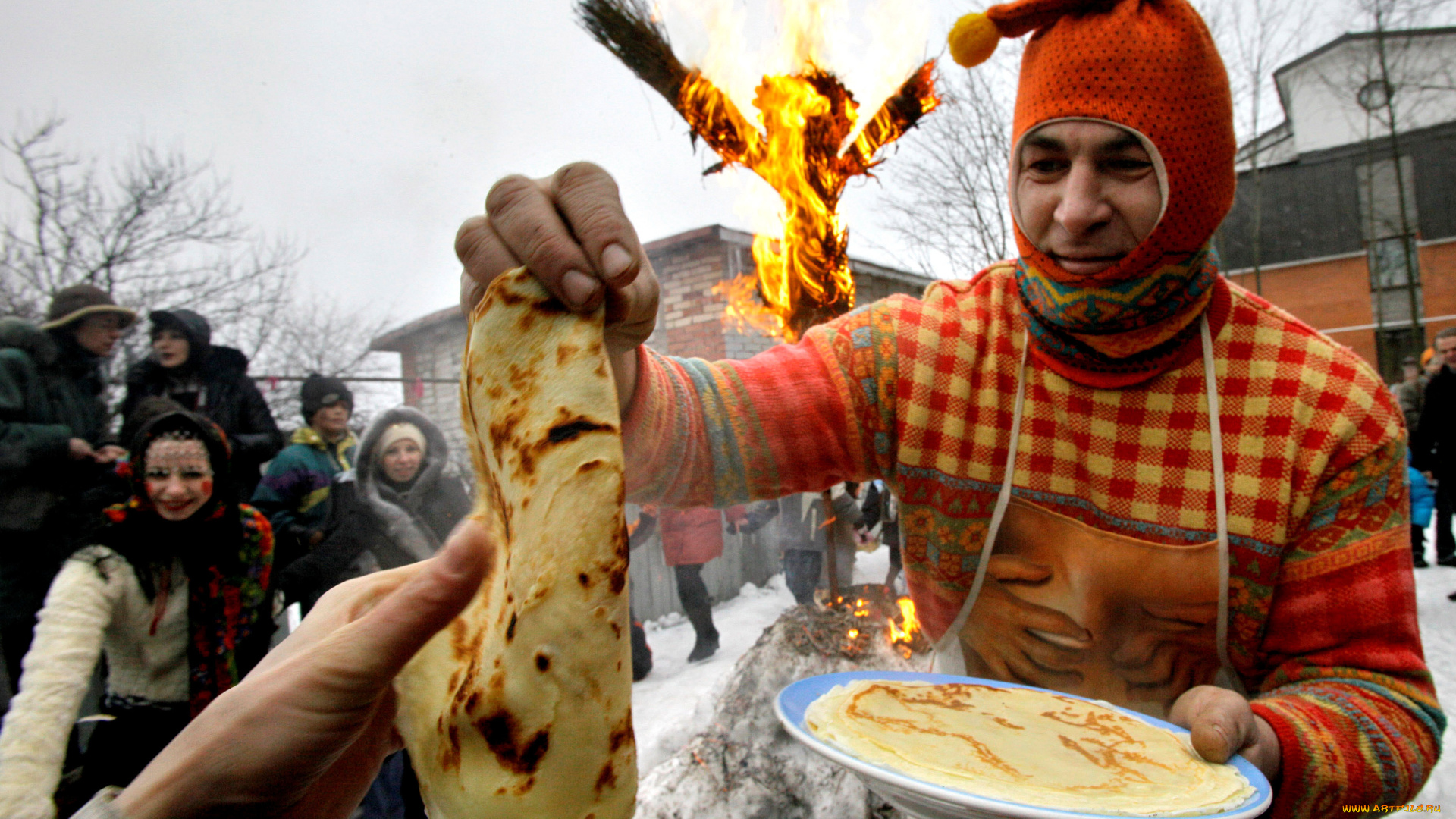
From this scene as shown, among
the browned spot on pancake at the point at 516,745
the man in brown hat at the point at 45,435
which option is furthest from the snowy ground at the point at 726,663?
the man in brown hat at the point at 45,435

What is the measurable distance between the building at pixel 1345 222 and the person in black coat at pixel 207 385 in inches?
835

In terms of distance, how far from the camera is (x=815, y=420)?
1650 millimetres

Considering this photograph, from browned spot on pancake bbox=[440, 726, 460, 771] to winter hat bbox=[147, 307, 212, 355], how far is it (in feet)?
13.3

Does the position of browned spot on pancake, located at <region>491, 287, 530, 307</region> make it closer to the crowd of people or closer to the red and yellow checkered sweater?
the red and yellow checkered sweater

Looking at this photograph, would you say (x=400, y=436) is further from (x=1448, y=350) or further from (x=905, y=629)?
(x=1448, y=350)

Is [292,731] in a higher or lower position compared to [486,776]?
higher

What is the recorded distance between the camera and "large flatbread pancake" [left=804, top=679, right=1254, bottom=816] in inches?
42.3

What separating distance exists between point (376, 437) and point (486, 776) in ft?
10.5

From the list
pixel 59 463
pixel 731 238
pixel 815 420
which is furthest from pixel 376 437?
pixel 731 238

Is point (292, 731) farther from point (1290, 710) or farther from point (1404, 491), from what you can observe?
point (1404, 491)

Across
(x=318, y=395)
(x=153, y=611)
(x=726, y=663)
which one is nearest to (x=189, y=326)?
(x=318, y=395)

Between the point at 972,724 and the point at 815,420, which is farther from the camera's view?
the point at 815,420

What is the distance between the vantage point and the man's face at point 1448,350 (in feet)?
19.8

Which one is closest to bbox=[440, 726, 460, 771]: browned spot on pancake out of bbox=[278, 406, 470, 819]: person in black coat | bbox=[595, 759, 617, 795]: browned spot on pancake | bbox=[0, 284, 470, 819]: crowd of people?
bbox=[595, 759, 617, 795]: browned spot on pancake
